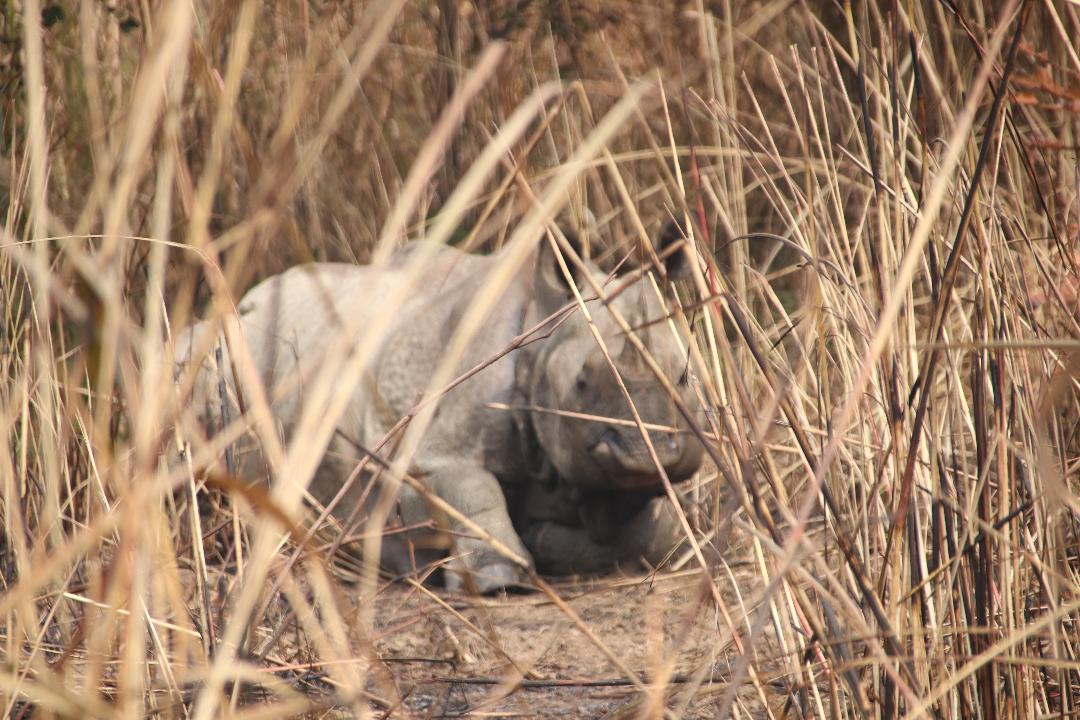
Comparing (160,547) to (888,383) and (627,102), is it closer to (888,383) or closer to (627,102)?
(627,102)

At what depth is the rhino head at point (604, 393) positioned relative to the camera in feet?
9.98

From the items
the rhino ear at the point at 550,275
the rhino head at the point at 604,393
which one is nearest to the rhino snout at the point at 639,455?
the rhino head at the point at 604,393

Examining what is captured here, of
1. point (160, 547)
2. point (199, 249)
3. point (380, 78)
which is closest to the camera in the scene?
point (199, 249)

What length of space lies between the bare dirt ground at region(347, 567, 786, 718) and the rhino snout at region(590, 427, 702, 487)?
0.86 ft

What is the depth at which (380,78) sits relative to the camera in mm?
5531

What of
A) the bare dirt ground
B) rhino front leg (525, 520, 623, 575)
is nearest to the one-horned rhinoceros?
rhino front leg (525, 520, 623, 575)

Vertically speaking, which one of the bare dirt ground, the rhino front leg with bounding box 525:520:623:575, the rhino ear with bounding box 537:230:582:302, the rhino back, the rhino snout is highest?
the rhino ear with bounding box 537:230:582:302

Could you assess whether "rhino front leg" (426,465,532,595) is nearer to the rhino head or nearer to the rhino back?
the rhino back

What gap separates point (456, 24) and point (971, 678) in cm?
396

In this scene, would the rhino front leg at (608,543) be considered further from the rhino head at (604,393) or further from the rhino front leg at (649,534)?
the rhino head at (604,393)

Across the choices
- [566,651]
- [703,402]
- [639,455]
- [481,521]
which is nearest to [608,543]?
[481,521]

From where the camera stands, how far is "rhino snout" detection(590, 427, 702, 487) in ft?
9.98

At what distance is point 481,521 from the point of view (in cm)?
335

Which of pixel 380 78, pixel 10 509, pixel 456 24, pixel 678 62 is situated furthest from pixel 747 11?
pixel 10 509
